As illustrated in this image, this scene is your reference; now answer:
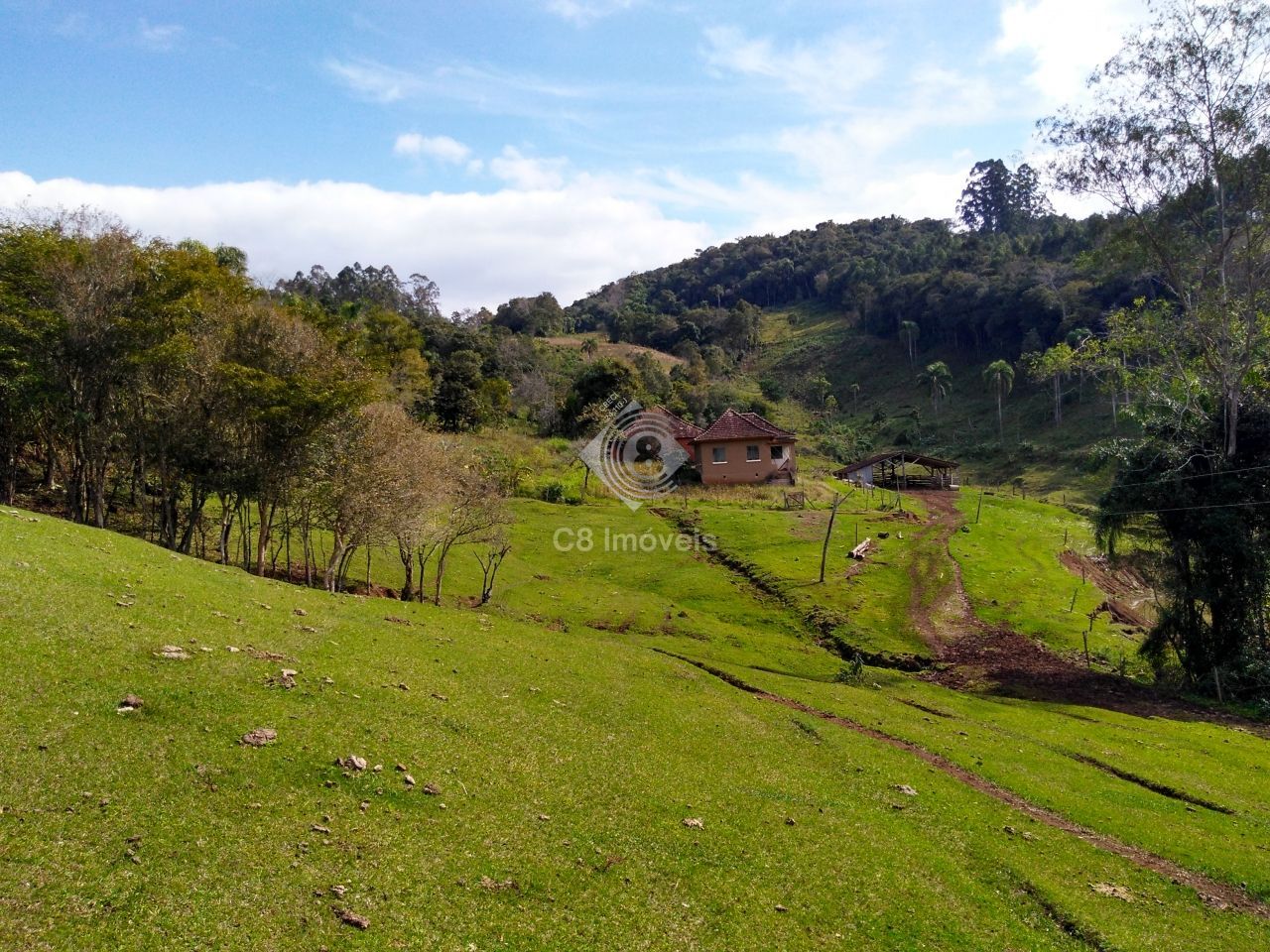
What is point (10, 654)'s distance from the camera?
12.7 m

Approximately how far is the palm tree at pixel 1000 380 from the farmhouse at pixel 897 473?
26.4 meters

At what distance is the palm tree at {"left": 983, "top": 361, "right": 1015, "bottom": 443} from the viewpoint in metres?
98.9

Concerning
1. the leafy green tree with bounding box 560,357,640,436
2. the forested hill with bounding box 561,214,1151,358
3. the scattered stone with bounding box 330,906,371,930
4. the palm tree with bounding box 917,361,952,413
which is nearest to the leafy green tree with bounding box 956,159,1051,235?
the forested hill with bounding box 561,214,1151,358

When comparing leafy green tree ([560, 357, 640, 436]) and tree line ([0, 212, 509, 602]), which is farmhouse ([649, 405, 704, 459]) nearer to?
leafy green tree ([560, 357, 640, 436])

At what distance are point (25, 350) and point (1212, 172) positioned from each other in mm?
48601

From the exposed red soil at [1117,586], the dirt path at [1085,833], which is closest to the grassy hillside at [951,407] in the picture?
the exposed red soil at [1117,586]

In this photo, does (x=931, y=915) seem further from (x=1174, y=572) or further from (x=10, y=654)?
(x=1174, y=572)

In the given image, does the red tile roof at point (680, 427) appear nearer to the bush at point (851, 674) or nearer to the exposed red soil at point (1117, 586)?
the exposed red soil at point (1117, 586)

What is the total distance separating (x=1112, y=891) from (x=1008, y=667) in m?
20.4

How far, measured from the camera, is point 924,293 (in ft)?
440

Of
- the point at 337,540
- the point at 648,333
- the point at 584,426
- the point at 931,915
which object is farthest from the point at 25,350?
the point at 648,333

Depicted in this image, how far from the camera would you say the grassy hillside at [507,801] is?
30.6ft

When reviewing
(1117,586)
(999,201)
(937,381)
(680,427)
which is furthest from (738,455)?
(999,201)
